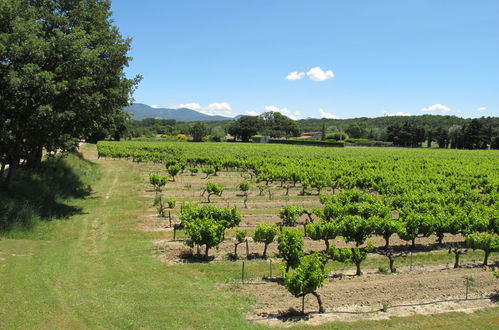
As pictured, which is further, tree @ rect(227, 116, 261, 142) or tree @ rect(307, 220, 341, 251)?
tree @ rect(227, 116, 261, 142)

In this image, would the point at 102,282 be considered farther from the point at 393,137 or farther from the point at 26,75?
the point at 393,137

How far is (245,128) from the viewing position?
471 feet

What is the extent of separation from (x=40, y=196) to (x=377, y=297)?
18.8m

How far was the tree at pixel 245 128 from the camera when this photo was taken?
144 metres

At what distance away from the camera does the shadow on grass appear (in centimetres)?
1571

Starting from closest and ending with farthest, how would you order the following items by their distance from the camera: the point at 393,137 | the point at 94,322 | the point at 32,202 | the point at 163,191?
the point at 94,322 → the point at 32,202 → the point at 163,191 → the point at 393,137

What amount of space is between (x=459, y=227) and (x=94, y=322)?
46.2ft

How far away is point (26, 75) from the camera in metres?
15.4

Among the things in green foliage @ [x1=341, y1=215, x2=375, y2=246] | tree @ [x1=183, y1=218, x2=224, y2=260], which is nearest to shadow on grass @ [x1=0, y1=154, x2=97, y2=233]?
tree @ [x1=183, y1=218, x2=224, y2=260]

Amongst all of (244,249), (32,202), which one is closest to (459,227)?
(244,249)

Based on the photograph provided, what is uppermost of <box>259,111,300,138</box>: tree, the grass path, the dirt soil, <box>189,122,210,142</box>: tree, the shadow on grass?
<box>259,111,300,138</box>: tree

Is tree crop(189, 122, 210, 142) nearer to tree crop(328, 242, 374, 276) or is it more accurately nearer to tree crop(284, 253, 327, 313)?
tree crop(328, 242, 374, 276)

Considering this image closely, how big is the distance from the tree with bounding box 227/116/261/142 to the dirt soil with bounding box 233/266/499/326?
133027 mm

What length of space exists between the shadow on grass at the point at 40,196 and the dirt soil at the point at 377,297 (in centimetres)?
1087
